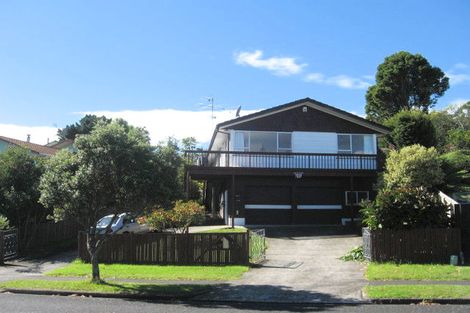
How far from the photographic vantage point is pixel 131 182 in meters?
13.8

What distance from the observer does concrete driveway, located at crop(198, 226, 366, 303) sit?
12328 mm

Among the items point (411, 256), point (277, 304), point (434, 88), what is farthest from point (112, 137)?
point (434, 88)

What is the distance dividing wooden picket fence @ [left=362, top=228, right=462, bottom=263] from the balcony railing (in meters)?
12.0

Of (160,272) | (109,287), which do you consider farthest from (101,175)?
(160,272)

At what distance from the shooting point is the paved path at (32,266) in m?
17.5

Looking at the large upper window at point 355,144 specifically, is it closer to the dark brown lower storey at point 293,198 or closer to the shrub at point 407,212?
the dark brown lower storey at point 293,198

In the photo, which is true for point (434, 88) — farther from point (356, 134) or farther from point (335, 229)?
point (335, 229)

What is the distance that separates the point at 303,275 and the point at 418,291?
4.17 metres

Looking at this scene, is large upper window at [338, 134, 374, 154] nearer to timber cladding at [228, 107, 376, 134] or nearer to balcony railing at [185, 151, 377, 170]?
timber cladding at [228, 107, 376, 134]

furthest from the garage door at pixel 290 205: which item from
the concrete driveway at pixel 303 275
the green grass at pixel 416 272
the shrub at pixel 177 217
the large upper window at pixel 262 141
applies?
the green grass at pixel 416 272

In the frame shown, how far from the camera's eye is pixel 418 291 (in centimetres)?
1173

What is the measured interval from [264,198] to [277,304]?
16.9 meters

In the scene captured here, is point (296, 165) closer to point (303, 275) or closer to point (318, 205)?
point (318, 205)

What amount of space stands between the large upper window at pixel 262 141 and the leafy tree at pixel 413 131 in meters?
7.82
